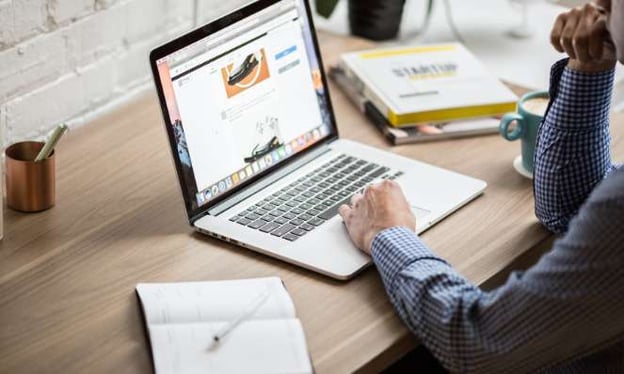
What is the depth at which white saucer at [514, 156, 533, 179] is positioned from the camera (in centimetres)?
171

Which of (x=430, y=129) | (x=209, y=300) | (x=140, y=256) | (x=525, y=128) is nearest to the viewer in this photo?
(x=209, y=300)

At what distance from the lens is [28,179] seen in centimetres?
155

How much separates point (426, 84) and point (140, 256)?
2.28ft

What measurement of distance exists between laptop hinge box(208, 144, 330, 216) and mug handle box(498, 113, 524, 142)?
289 mm

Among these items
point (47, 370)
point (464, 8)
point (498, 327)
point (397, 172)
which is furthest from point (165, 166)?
point (464, 8)

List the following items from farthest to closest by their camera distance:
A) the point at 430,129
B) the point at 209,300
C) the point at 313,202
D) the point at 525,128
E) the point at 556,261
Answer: the point at 430,129 < the point at 525,128 < the point at 313,202 < the point at 209,300 < the point at 556,261

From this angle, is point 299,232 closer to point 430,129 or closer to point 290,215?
point 290,215

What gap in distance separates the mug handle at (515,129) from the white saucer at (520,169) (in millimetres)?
43

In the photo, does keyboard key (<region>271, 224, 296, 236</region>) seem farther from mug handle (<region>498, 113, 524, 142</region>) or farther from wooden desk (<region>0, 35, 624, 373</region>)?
mug handle (<region>498, 113, 524, 142</region>)

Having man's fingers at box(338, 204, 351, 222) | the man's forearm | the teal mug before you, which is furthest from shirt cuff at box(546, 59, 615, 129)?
man's fingers at box(338, 204, 351, 222)

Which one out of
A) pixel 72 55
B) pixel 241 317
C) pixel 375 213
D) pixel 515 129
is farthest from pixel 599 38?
pixel 72 55

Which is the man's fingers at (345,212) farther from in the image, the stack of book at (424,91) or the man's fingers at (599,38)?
the man's fingers at (599,38)

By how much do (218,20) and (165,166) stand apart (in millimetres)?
295

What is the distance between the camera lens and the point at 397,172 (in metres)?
1.69
